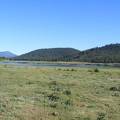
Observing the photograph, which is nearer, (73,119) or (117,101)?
(73,119)

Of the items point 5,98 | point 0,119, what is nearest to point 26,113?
point 0,119

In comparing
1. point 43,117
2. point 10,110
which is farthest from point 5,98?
point 43,117

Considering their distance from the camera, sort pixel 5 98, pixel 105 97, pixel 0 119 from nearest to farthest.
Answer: pixel 0 119 < pixel 5 98 < pixel 105 97

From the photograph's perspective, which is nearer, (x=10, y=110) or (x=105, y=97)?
(x=10, y=110)

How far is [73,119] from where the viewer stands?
12375mm

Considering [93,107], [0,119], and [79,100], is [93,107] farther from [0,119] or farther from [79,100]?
[0,119]

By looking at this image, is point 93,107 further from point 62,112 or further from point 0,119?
point 0,119

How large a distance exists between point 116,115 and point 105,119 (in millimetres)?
1140

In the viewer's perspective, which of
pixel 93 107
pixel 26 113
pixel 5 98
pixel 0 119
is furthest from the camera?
pixel 5 98

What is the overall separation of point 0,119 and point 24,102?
156 inches

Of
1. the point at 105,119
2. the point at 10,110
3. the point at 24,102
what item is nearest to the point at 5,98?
the point at 24,102

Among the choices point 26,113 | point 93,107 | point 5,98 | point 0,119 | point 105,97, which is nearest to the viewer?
point 0,119

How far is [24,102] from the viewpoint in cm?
1569

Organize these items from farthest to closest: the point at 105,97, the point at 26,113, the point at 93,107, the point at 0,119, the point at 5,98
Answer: the point at 105,97, the point at 5,98, the point at 93,107, the point at 26,113, the point at 0,119
